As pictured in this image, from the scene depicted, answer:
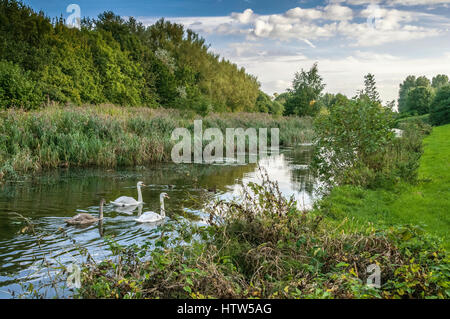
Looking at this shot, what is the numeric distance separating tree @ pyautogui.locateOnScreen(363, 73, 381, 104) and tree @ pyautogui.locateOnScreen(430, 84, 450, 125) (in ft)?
119

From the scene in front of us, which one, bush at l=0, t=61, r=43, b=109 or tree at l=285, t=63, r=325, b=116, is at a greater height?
tree at l=285, t=63, r=325, b=116

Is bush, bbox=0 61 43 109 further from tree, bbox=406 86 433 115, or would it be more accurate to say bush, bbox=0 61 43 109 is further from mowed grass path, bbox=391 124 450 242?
tree, bbox=406 86 433 115

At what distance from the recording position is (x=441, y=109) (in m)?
45.7

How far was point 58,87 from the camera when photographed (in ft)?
85.5

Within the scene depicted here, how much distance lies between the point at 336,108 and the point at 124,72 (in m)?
26.6

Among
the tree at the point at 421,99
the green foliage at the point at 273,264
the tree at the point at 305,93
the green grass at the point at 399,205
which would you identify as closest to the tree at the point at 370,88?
the green grass at the point at 399,205

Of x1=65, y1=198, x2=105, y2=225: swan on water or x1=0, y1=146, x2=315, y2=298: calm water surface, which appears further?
x1=65, y1=198, x2=105, y2=225: swan on water

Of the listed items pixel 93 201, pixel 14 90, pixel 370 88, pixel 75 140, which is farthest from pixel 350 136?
pixel 14 90

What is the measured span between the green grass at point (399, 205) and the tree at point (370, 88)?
130 inches

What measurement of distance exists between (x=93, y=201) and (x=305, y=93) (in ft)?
136

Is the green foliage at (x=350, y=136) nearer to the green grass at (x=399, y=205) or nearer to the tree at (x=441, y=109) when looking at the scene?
the green grass at (x=399, y=205)

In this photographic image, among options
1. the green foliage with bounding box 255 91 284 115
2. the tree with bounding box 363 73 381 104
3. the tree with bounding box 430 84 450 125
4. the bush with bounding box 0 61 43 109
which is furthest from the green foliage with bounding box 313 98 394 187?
the green foliage with bounding box 255 91 284 115

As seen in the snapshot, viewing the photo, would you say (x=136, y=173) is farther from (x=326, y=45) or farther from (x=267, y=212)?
(x=267, y=212)

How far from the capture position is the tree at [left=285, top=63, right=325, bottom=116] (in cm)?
4769
